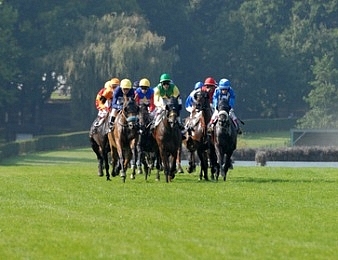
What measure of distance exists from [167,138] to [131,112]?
0.85 meters

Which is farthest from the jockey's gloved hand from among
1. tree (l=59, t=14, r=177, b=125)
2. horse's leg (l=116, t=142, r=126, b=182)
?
tree (l=59, t=14, r=177, b=125)

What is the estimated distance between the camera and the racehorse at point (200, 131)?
3071 centimetres

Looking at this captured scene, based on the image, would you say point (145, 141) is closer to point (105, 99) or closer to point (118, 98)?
point (118, 98)

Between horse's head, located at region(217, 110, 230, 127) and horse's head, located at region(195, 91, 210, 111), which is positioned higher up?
horse's head, located at region(195, 91, 210, 111)

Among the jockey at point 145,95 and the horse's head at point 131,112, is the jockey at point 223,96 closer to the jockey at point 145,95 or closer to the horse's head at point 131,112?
the horse's head at point 131,112

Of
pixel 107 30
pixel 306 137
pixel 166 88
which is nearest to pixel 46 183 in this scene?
pixel 166 88

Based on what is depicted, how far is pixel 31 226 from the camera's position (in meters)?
20.4

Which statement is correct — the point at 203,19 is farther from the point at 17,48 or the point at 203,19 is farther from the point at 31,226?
the point at 31,226

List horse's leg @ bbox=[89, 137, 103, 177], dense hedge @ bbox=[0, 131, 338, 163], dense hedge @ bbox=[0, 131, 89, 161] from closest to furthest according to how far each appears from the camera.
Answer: horse's leg @ bbox=[89, 137, 103, 177] < dense hedge @ bbox=[0, 131, 338, 163] < dense hedge @ bbox=[0, 131, 89, 161]

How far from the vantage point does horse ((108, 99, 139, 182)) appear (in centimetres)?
3002

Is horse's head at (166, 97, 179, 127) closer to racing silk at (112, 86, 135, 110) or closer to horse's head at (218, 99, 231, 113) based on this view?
horse's head at (218, 99, 231, 113)

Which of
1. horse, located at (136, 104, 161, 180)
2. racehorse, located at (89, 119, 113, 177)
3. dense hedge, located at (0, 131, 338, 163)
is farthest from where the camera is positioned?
dense hedge, located at (0, 131, 338, 163)

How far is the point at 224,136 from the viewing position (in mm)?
30172

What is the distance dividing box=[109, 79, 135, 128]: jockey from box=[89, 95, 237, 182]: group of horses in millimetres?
242
